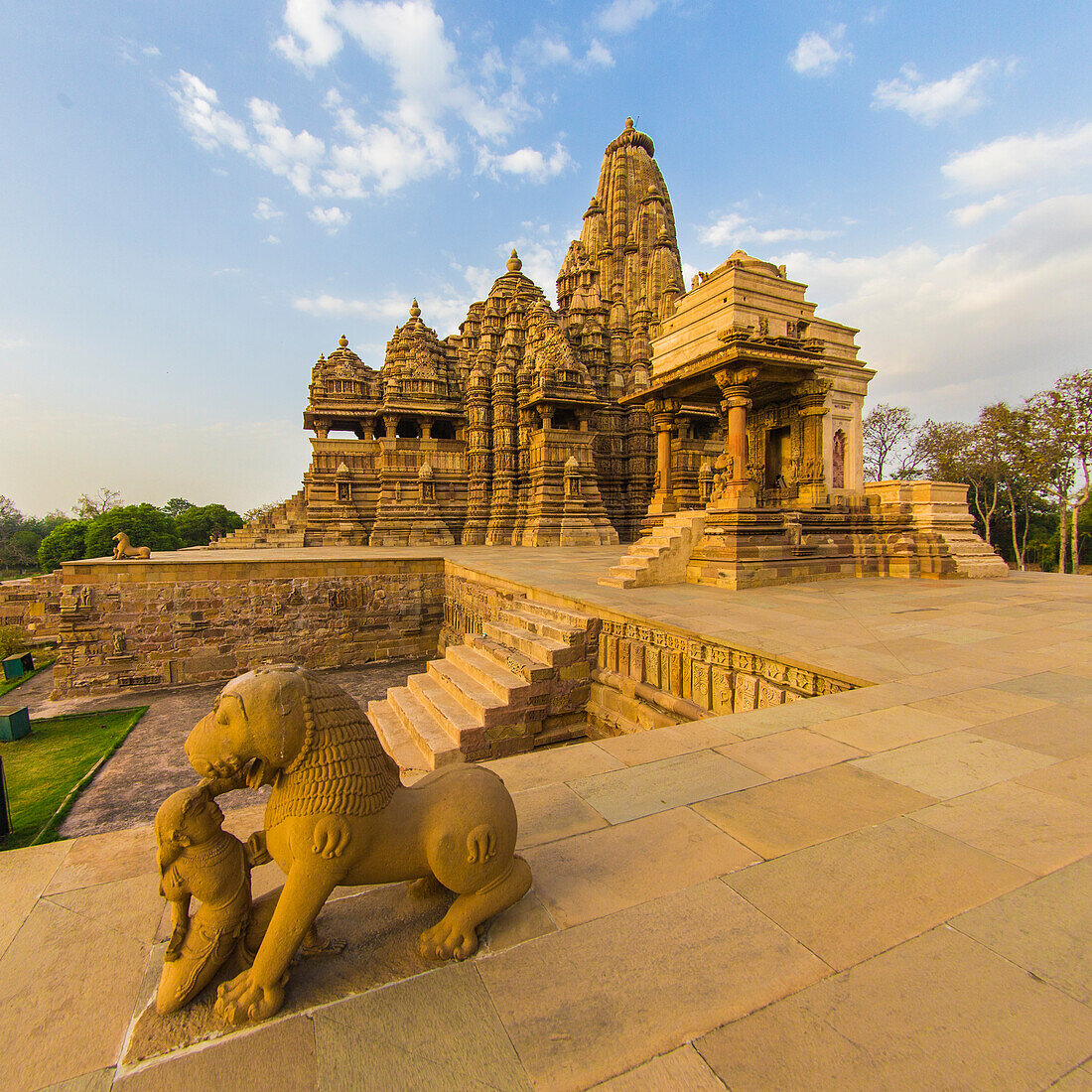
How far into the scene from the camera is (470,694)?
5141 mm

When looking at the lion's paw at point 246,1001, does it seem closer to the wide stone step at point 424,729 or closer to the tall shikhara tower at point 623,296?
the wide stone step at point 424,729

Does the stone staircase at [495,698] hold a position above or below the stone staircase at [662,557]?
below

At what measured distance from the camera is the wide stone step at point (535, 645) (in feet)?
18.5

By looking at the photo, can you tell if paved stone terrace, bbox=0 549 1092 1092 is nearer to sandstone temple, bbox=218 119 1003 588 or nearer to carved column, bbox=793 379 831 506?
sandstone temple, bbox=218 119 1003 588

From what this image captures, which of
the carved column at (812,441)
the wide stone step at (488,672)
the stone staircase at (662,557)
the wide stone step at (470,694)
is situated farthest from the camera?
the carved column at (812,441)

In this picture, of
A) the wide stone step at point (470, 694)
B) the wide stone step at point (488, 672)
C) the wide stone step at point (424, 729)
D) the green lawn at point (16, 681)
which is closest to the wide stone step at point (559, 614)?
the wide stone step at point (488, 672)

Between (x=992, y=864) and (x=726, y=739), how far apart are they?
129cm

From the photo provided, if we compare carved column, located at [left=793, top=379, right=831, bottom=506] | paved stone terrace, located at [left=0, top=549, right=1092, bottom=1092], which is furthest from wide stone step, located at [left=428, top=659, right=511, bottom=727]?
carved column, located at [left=793, top=379, right=831, bottom=506]

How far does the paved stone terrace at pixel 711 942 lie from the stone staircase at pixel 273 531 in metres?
20.4

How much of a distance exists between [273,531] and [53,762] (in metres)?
14.3

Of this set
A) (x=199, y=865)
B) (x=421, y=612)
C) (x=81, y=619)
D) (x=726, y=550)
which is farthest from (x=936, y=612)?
(x=81, y=619)

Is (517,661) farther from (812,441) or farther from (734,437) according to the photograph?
(812,441)

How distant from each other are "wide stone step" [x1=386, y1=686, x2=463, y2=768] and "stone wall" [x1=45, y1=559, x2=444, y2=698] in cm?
697

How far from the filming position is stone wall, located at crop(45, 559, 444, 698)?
10719 millimetres
